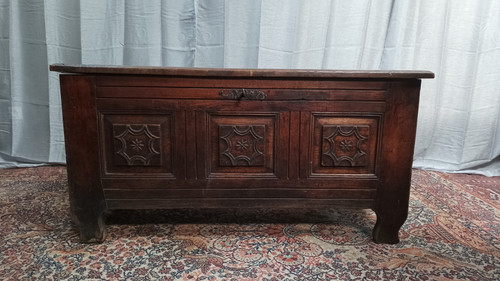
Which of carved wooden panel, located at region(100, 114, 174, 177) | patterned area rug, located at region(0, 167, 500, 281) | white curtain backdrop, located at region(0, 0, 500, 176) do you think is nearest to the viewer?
patterned area rug, located at region(0, 167, 500, 281)

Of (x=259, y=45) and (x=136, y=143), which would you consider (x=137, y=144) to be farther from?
(x=259, y=45)

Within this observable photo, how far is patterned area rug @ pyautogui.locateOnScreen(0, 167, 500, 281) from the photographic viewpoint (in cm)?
130

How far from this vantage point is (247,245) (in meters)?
1.50

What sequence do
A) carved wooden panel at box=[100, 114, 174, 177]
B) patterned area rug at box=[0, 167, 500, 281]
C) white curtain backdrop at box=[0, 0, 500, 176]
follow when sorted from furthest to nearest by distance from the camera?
1. white curtain backdrop at box=[0, 0, 500, 176]
2. carved wooden panel at box=[100, 114, 174, 177]
3. patterned area rug at box=[0, 167, 500, 281]

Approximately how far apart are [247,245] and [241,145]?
1.38 feet

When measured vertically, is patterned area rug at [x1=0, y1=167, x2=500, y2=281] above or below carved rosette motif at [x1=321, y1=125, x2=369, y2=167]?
below

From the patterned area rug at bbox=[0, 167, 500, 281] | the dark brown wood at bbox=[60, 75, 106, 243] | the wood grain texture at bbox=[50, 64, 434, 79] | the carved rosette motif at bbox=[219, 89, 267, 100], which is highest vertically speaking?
the wood grain texture at bbox=[50, 64, 434, 79]

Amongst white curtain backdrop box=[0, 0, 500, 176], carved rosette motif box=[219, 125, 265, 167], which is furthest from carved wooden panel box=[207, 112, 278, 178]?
white curtain backdrop box=[0, 0, 500, 176]

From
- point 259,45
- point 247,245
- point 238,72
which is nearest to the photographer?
point 238,72

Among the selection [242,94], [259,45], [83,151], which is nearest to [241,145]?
[242,94]

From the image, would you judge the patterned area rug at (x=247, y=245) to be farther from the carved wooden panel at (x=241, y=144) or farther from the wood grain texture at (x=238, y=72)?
the wood grain texture at (x=238, y=72)

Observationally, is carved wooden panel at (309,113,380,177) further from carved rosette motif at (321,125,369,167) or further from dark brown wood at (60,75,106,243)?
dark brown wood at (60,75,106,243)

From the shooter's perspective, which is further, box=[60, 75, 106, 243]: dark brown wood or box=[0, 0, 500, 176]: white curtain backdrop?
box=[0, 0, 500, 176]: white curtain backdrop

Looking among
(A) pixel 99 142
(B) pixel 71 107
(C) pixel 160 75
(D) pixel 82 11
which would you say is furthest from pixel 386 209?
(D) pixel 82 11
